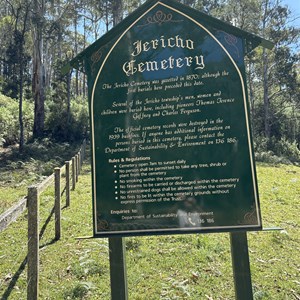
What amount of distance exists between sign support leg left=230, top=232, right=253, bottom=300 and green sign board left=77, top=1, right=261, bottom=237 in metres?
0.20

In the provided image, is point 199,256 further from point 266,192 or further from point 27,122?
point 27,122

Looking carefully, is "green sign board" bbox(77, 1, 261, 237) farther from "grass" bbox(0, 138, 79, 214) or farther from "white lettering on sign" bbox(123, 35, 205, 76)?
"grass" bbox(0, 138, 79, 214)

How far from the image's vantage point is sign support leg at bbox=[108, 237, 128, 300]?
3135mm

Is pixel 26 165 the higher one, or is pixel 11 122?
pixel 11 122

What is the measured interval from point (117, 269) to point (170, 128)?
146 cm

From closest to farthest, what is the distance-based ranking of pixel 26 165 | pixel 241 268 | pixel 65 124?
pixel 241 268 < pixel 26 165 < pixel 65 124

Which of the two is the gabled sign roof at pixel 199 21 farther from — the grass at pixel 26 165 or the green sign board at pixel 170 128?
the grass at pixel 26 165

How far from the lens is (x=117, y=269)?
3131 mm

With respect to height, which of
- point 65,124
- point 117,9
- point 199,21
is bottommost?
point 199,21

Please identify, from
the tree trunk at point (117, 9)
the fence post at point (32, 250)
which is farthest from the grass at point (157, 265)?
the tree trunk at point (117, 9)

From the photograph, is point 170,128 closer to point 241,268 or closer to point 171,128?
point 171,128

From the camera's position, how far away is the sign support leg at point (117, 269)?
10.3ft

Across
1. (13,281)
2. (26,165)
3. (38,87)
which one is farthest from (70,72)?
(13,281)

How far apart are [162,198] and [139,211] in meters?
0.26
